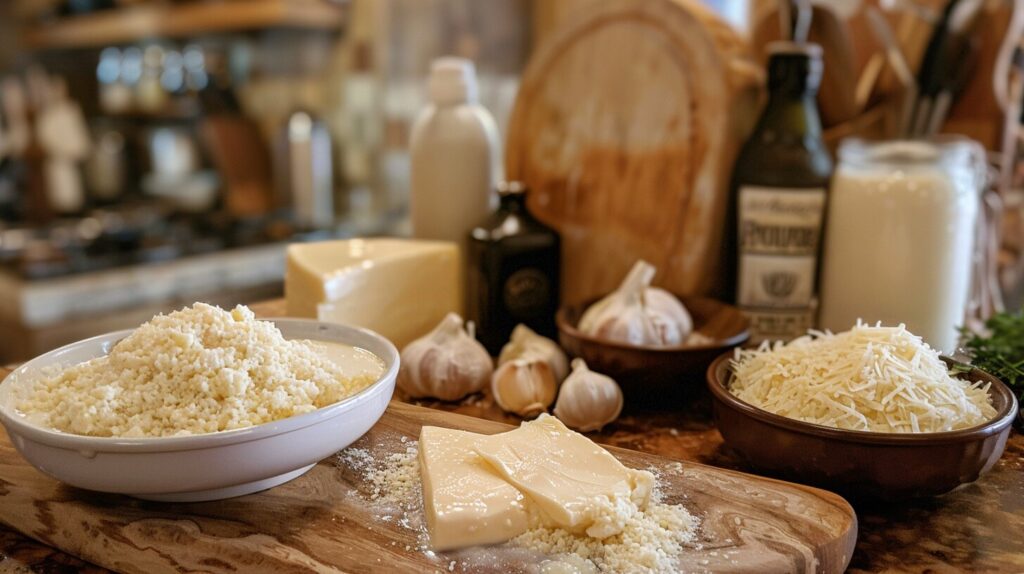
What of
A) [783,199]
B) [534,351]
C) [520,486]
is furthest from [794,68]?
[520,486]

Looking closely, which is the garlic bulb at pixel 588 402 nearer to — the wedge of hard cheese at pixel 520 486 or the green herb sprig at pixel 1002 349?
the wedge of hard cheese at pixel 520 486

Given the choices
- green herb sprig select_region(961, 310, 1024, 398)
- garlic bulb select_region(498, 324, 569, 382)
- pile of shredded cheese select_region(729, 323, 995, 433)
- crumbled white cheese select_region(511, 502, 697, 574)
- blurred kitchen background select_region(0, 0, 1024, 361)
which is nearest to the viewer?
crumbled white cheese select_region(511, 502, 697, 574)

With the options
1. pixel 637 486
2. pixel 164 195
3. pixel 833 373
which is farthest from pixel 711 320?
pixel 164 195

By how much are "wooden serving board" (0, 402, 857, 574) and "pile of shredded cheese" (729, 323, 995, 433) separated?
0.09 metres

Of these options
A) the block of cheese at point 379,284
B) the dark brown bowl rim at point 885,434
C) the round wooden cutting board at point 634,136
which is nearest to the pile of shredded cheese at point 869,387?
the dark brown bowl rim at point 885,434

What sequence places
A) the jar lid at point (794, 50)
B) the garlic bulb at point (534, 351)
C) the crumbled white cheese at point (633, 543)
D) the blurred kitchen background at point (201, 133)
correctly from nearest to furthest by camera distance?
1. the crumbled white cheese at point (633, 543)
2. the garlic bulb at point (534, 351)
3. the jar lid at point (794, 50)
4. the blurred kitchen background at point (201, 133)

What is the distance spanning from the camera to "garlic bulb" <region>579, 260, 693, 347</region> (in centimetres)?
94

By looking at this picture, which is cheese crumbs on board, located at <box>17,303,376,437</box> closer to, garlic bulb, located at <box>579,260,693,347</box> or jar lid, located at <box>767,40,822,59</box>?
garlic bulb, located at <box>579,260,693,347</box>

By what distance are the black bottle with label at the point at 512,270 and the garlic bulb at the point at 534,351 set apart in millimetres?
87

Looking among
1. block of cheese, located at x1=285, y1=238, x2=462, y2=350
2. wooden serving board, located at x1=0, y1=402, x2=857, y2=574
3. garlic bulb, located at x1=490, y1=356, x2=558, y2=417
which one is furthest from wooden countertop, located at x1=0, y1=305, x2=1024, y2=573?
block of cheese, located at x1=285, y1=238, x2=462, y2=350

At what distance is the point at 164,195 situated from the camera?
349cm

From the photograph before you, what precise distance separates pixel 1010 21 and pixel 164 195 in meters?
3.23

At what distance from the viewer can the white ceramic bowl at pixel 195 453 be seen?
0.59m

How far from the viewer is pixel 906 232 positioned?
1034 mm
